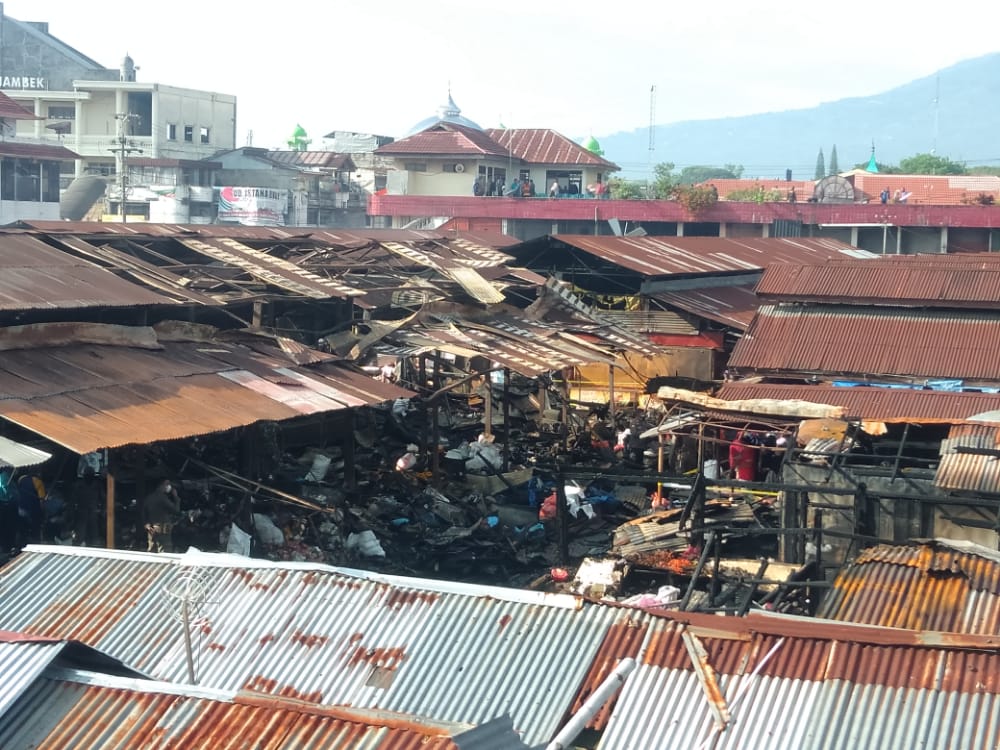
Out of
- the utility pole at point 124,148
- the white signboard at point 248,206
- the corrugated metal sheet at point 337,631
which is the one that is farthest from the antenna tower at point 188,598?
the white signboard at point 248,206

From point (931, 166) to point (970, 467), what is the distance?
8709 centimetres

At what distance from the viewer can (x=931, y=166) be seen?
304 feet

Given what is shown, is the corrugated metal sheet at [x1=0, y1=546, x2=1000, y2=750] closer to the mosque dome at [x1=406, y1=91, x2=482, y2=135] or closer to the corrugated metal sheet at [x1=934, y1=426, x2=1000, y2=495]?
the corrugated metal sheet at [x1=934, y1=426, x2=1000, y2=495]

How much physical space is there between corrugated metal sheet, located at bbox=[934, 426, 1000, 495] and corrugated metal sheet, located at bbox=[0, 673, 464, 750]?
7239 mm

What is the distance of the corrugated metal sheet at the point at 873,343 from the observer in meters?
17.8

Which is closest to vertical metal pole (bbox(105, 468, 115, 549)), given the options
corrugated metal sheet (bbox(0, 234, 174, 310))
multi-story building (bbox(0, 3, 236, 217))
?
corrugated metal sheet (bbox(0, 234, 174, 310))

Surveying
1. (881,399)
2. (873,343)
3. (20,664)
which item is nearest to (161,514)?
(20,664)

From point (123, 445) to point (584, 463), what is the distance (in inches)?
364

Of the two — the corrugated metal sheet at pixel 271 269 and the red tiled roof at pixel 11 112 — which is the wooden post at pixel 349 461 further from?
the red tiled roof at pixel 11 112

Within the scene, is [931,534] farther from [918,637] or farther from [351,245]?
[351,245]

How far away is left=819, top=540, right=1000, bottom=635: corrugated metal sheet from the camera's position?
9.16 m

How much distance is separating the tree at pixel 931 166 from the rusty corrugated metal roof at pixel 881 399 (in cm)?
7438

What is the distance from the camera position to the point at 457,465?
61.3ft

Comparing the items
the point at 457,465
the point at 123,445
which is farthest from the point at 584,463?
the point at 123,445
